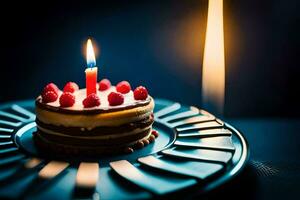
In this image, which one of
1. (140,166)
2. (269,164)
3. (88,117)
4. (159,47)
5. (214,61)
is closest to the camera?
(140,166)

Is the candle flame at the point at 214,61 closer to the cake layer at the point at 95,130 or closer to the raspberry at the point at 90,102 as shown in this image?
the cake layer at the point at 95,130

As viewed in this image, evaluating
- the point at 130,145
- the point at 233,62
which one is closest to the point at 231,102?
the point at 233,62

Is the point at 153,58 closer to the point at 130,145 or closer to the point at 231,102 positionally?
the point at 231,102

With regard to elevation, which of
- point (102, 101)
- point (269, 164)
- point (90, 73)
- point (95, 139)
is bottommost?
point (269, 164)

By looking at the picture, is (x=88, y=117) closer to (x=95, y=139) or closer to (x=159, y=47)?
(x=95, y=139)

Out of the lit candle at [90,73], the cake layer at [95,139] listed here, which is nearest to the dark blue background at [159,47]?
the lit candle at [90,73]

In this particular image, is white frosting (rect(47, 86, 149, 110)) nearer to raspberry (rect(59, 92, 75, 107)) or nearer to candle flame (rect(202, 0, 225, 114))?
raspberry (rect(59, 92, 75, 107))

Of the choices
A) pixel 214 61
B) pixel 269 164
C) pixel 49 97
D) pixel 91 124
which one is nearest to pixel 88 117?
pixel 91 124
